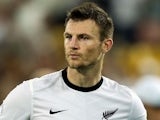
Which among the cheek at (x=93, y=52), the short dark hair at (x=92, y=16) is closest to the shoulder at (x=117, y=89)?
the cheek at (x=93, y=52)

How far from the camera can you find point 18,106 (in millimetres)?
4305

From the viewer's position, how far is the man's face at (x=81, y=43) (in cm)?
444

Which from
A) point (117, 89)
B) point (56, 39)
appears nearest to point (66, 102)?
point (117, 89)

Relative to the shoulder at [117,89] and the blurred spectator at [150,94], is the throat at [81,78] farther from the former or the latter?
the blurred spectator at [150,94]

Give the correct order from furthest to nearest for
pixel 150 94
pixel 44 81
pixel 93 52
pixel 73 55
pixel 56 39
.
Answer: pixel 56 39, pixel 150 94, pixel 93 52, pixel 44 81, pixel 73 55

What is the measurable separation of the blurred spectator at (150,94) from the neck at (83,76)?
1202mm

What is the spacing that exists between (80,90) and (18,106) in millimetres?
530

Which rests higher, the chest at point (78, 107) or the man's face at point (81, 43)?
the man's face at point (81, 43)

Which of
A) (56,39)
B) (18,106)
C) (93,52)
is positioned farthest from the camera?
(56,39)

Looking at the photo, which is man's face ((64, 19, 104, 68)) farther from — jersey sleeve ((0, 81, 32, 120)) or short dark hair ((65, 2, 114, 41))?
jersey sleeve ((0, 81, 32, 120))

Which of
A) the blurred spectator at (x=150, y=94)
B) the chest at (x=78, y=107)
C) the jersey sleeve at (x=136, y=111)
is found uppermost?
the chest at (x=78, y=107)

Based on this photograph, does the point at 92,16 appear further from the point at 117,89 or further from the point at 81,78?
the point at 117,89

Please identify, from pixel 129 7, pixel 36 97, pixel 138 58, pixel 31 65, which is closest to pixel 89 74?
pixel 36 97

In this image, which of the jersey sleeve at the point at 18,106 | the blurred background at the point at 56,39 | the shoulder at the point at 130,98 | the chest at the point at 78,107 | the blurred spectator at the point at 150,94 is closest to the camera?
the jersey sleeve at the point at 18,106
